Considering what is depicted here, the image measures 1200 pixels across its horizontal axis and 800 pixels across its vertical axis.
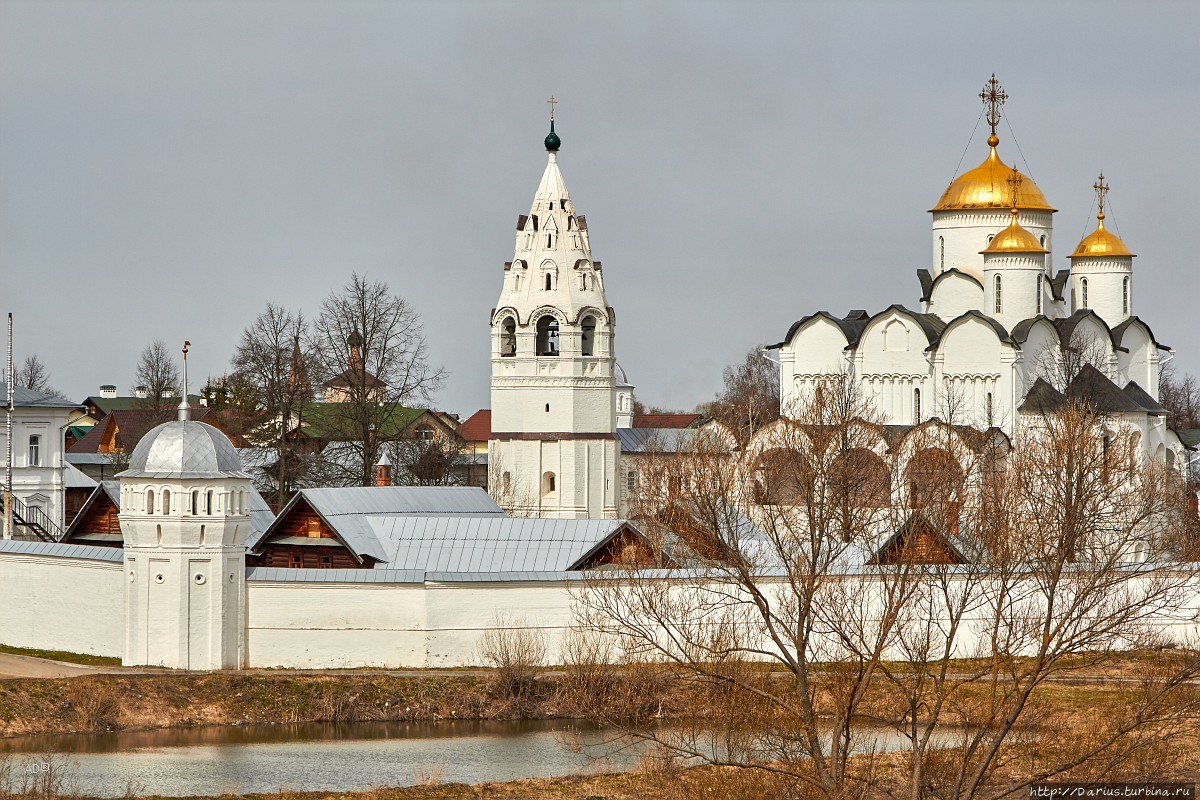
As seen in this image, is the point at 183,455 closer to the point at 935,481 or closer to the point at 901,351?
the point at 935,481

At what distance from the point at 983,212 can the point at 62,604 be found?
27541 millimetres

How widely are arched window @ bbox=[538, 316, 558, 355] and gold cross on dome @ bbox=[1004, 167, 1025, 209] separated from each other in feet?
38.8

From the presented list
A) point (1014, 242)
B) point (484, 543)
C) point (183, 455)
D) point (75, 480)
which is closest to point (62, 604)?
point (183, 455)

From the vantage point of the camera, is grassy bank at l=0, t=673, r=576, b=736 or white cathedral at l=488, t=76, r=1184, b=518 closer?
grassy bank at l=0, t=673, r=576, b=736

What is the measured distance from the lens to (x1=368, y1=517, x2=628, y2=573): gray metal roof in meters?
30.9

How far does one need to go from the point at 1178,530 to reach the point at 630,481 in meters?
30.4


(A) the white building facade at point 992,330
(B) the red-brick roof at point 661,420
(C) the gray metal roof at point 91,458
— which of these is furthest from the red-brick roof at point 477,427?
(A) the white building facade at point 992,330

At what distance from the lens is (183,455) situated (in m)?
29.5

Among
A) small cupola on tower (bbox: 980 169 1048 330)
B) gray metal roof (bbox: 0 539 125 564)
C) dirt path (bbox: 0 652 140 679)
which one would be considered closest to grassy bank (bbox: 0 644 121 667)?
dirt path (bbox: 0 652 140 679)

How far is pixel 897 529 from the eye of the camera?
23.8 metres

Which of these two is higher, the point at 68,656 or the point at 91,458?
the point at 91,458

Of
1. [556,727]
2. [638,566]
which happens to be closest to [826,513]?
[638,566]

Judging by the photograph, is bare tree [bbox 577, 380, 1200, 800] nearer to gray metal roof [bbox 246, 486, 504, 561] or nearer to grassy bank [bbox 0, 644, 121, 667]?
gray metal roof [bbox 246, 486, 504, 561]

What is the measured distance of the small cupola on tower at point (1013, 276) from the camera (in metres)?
48.7
